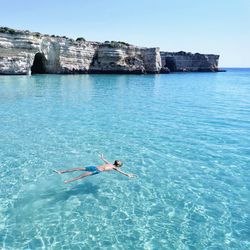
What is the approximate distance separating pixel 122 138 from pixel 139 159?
3.22m

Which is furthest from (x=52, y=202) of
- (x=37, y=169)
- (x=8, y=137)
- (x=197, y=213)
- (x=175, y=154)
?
(x=8, y=137)

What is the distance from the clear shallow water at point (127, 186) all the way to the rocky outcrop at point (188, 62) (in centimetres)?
9566

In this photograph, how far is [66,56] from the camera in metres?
64.7

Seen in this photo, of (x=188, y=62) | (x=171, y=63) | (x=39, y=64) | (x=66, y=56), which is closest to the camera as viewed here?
(x=66, y=56)

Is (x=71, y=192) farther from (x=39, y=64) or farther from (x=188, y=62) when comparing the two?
(x=188, y=62)

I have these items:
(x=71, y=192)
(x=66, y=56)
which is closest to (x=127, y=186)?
(x=71, y=192)

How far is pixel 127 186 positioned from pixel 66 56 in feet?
194

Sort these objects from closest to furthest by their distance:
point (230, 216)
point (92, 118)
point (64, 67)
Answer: point (230, 216) → point (92, 118) → point (64, 67)

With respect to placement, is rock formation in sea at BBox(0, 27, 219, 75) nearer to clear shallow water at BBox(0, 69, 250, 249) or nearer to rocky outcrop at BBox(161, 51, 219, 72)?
rocky outcrop at BBox(161, 51, 219, 72)

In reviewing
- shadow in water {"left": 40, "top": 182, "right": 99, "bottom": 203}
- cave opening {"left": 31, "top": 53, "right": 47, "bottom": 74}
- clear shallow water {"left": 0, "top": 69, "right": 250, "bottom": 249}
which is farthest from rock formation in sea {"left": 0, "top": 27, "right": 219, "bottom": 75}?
shadow in water {"left": 40, "top": 182, "right": 99, "bottom": 203}

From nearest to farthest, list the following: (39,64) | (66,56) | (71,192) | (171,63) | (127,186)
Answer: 1. (71,192)
2. (127,186)
3. (66,56)
4. (39,64)
5. (171,63)

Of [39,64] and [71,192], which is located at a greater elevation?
[39,64]

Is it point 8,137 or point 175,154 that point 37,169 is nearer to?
point 8,137

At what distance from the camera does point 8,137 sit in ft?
49.1
